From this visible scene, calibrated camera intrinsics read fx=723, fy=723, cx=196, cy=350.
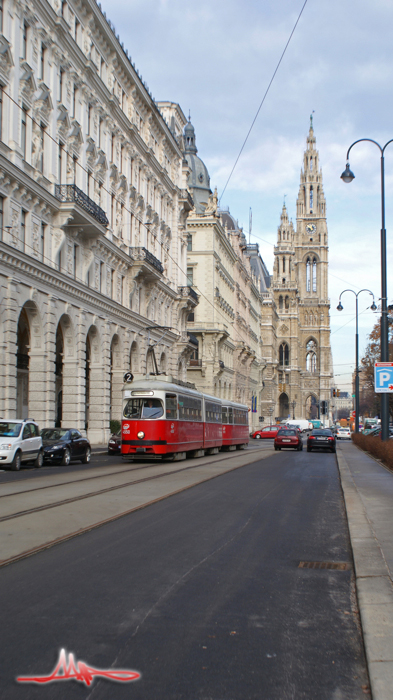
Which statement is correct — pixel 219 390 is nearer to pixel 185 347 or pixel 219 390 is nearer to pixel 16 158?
pixel 185 347

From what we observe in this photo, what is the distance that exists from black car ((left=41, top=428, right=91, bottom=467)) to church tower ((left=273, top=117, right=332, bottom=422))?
5224 inches

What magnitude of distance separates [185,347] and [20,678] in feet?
181

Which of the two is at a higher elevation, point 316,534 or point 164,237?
point 164,237

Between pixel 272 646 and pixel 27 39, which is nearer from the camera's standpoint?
pixel 272 646

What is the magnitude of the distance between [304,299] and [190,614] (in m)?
163

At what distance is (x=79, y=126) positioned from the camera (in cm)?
3606

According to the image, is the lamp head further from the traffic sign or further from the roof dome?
the roof dome

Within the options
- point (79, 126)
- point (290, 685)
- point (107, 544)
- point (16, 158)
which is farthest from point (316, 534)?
point (79, 126)

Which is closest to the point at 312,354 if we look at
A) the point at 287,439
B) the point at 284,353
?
the point at 284,353

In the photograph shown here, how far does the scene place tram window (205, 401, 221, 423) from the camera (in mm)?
34406

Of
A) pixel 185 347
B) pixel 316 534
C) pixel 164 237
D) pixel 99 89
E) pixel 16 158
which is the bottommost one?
pixel 316 534

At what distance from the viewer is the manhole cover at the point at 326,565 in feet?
27.1

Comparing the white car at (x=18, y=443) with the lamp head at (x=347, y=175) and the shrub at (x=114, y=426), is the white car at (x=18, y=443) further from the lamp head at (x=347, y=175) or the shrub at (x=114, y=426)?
the shrub at (x=114, y=426)

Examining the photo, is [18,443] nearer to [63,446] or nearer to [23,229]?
[63,446]
